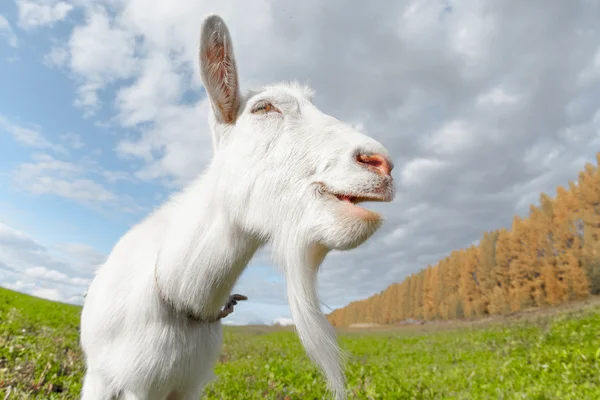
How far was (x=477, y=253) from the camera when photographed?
4038 cm

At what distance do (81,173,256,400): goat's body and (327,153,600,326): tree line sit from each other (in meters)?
35.5

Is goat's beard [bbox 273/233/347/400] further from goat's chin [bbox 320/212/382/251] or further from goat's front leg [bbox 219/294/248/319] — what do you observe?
goat's front leg [bbox 219/294/248/319]

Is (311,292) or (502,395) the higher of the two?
(311,292)

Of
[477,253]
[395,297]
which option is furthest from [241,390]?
[395,297]

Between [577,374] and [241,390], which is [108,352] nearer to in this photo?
[241,390]

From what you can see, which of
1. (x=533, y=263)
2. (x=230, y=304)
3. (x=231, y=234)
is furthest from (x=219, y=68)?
(x=533, y=263)

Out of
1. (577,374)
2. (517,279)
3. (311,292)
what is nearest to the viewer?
(311,292)

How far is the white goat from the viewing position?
6.17 feet

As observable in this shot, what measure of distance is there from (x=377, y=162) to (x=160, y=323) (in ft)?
4.91

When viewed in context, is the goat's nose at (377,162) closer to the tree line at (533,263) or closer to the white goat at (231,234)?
the white goat at (231,234)

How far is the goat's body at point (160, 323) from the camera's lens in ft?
7.14

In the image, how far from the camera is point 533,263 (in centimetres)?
3506

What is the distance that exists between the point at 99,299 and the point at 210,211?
1.04 meters

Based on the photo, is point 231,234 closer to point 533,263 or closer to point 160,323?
point 160,323
